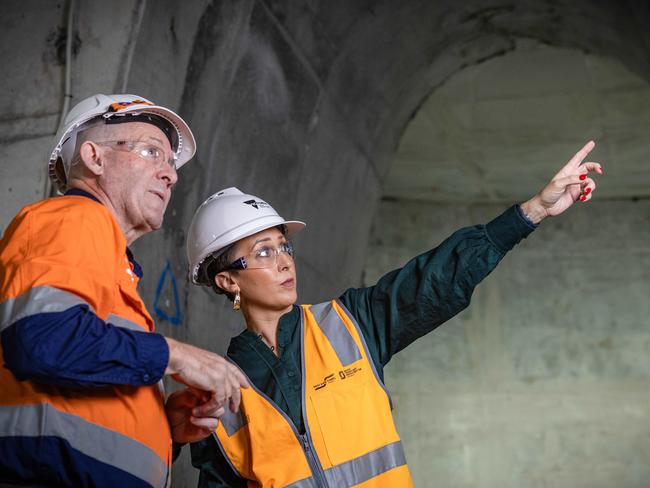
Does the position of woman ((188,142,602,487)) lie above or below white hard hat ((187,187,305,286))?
below

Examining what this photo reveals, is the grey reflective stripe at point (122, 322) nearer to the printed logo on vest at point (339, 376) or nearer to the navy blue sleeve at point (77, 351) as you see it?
the navy blue sleeve at point (77, 351)

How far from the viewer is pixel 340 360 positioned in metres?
2.78

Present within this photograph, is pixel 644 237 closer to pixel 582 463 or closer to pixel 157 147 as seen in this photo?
pixel 582 463

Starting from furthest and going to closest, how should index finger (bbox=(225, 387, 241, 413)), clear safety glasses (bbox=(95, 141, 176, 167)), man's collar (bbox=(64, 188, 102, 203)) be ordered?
clear safety glasses (bbox=(95, 141, 176, 167))
man's collar (bbox=(64, 188, 102, 203))
index finger (bbox=(225, 387, 241, 413))

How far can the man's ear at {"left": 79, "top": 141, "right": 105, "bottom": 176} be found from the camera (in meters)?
2.36

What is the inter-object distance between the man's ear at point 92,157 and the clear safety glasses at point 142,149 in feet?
0.13

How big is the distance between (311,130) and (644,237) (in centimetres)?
616

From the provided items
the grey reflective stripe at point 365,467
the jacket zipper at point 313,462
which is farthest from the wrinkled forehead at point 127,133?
the grey reflective stripe at point 365,467

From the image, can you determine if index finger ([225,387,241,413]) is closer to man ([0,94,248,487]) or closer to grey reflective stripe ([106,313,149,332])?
man ([0,94,248,487])

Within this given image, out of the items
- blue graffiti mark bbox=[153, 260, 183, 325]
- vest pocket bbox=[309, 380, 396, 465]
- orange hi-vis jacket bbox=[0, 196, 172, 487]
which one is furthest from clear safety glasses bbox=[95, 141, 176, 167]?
blue graffiti mark bbox=[153, 260, 183, 325]

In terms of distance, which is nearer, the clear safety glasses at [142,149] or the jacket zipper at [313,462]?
the clear safety glasses at [142,149]

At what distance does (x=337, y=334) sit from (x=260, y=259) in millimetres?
440

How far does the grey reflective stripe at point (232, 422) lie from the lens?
2762 mm

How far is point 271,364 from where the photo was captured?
2.84m
